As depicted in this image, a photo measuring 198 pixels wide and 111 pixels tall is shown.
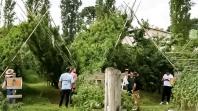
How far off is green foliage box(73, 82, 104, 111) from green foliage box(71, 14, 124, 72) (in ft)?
19.0

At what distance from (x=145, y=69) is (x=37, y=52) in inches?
206

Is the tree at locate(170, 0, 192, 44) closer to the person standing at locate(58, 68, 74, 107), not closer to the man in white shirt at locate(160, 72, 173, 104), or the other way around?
the man in white shirt at locate(160, 72, 173, 104)

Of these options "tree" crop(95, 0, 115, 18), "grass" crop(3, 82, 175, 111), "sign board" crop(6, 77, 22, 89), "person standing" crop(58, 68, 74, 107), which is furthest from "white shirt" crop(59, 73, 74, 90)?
"tree" crop(95, 0, 115, 18)

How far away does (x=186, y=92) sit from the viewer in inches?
648

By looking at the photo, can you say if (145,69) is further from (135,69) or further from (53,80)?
(53,80)

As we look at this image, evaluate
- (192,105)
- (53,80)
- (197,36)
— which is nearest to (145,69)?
(197,36)

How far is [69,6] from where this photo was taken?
2034 inches

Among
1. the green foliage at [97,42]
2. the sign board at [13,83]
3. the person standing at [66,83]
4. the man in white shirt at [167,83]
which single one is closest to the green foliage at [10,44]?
the green foliage at [97,42]

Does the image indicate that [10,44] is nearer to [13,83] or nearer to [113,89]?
[13,83]

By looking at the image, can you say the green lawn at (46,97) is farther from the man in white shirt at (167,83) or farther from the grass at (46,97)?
the man in white shirt at (167,83)

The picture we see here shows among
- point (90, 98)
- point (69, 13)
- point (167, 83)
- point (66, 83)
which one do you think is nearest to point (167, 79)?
point (167, 83)

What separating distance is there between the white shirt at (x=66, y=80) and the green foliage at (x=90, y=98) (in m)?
1.18

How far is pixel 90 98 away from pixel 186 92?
3.12 metres

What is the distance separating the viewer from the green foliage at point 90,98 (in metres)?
15.1
